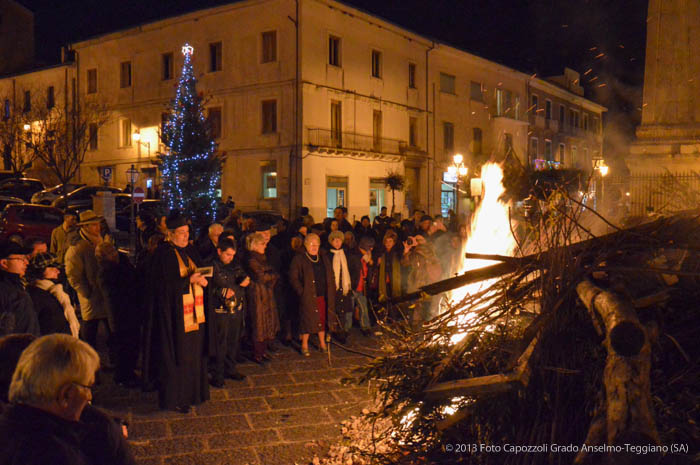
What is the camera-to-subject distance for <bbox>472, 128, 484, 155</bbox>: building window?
41.2 metres

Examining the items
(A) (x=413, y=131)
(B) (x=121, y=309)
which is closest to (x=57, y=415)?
(B) (x=121, y=309)

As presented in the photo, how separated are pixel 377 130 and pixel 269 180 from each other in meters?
7.04

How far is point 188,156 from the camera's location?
22109 millimetres

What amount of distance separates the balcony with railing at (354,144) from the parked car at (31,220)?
41.4 feet

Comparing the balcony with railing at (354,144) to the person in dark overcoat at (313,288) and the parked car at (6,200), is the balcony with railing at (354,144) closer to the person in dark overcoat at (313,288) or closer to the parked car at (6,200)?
the parked car at (6,200)

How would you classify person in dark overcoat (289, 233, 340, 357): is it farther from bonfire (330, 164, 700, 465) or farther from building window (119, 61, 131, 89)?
building window (119, 61, 131, 89)

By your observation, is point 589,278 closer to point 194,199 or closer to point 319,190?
point 194,199

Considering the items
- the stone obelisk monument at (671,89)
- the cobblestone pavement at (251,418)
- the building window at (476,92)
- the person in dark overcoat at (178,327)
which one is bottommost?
the cobblestone pavement at (251,418)

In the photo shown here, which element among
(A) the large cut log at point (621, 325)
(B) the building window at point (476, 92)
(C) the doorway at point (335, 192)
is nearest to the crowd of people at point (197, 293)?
(A) the large cut log at point (621, 325)

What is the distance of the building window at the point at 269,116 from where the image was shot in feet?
98.3

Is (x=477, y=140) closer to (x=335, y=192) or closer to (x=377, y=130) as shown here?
(x=377, y=130)

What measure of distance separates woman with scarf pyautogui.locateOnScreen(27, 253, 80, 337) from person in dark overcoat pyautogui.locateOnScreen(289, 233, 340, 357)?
317 cm

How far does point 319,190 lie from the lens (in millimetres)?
29891

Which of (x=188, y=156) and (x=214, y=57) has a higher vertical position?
(x=214, y=57)
